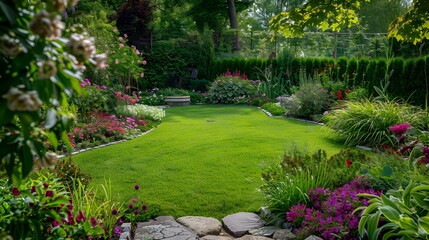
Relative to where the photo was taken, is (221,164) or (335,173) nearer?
(335,173)

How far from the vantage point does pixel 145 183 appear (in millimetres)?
4879

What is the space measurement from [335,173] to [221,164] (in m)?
2.06

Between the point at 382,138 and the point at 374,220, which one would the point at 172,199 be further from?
the point at 382,138

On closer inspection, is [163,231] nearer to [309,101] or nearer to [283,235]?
[283,235]

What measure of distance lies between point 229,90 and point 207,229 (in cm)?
1132

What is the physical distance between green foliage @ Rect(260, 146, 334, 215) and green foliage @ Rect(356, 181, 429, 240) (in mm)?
706

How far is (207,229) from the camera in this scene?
353 centimetres

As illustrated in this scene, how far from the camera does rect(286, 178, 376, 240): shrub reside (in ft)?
10.0

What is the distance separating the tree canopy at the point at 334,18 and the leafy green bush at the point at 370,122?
2.52m

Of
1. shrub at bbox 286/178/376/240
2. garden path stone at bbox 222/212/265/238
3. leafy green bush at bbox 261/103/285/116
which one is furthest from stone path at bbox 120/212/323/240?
leafy green bush at bbox 261/103/285/116

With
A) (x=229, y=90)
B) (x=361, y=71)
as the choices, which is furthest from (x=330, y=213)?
(x=229, y=90)

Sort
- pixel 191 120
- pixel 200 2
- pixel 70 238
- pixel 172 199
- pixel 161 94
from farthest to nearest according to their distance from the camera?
pixel 200 2
pixel 161 94
pixel 191 120
pixel 172 199
pixel 70 238

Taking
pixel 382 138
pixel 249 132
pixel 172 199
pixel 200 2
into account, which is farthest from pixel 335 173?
pixel 200 2

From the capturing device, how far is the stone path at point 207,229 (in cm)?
332
